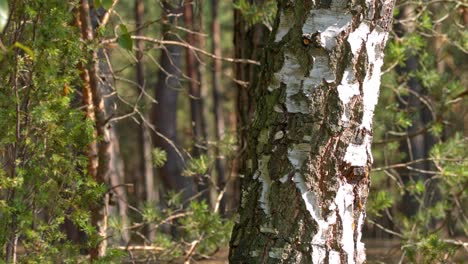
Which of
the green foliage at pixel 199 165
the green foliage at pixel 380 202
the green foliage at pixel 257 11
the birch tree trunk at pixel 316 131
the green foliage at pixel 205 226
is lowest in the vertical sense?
the green foliage at pixel 205 226

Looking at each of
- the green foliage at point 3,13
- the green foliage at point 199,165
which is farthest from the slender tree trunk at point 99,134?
the green foliage at point 3,13

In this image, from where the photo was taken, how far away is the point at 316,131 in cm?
346

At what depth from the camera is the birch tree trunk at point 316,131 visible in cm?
346

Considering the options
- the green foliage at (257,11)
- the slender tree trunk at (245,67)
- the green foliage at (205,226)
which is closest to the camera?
the green foliage at (205,226)

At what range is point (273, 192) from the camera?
3.52m

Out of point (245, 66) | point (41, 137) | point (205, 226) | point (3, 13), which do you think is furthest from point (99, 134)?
point (3, 13)

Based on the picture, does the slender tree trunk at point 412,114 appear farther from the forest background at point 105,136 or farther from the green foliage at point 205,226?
the green foliage at point 205,226

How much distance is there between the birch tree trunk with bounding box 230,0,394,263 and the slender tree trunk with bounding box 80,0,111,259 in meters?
1.73

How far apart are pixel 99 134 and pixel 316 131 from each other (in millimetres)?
2328

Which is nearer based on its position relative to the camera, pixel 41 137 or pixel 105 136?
pixel 41 137

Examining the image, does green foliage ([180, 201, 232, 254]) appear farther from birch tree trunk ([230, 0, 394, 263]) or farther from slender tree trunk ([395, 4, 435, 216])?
birch tree trunk ([230, 0, 394, 263])

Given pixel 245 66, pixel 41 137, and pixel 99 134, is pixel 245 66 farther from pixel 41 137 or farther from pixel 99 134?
pixel 41 137

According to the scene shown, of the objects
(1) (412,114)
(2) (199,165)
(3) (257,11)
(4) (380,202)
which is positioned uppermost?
(3) (257,11)

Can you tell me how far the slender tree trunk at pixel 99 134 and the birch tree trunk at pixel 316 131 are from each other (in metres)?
1.73
